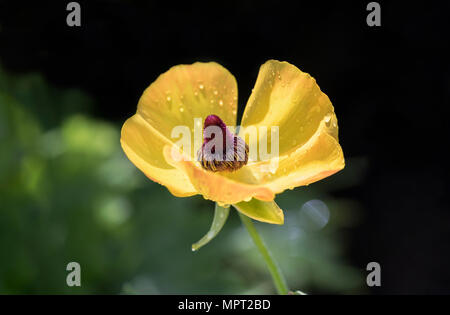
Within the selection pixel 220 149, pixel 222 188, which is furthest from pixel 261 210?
pixel 220 149

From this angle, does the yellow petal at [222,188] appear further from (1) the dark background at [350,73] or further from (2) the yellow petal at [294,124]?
(1) the dark background at [350,73]

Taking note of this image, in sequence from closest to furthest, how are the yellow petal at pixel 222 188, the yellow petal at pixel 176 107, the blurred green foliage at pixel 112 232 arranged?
the yellow petal at pixel 222 188
the yellow petal at pixel 176 107
the blurred green foliage at pixel 112 232

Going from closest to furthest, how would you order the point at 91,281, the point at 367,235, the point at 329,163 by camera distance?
the point at 329,163, the point at 91,281, the point at 367,235

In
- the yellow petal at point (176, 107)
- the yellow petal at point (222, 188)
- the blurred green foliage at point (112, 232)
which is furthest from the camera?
the blurred green foliage at point (112, 232)

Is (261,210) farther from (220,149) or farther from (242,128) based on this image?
(242,128)

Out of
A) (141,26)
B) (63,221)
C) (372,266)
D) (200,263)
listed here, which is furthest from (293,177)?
(141,26)

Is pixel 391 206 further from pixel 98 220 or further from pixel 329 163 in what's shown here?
pixel 329 163

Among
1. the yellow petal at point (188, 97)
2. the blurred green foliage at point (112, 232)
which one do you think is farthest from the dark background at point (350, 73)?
the yellow petal at point (188, 97)

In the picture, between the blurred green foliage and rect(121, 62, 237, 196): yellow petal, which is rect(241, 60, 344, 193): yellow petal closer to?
rect(121, 62, 237, 196): yellow petal
